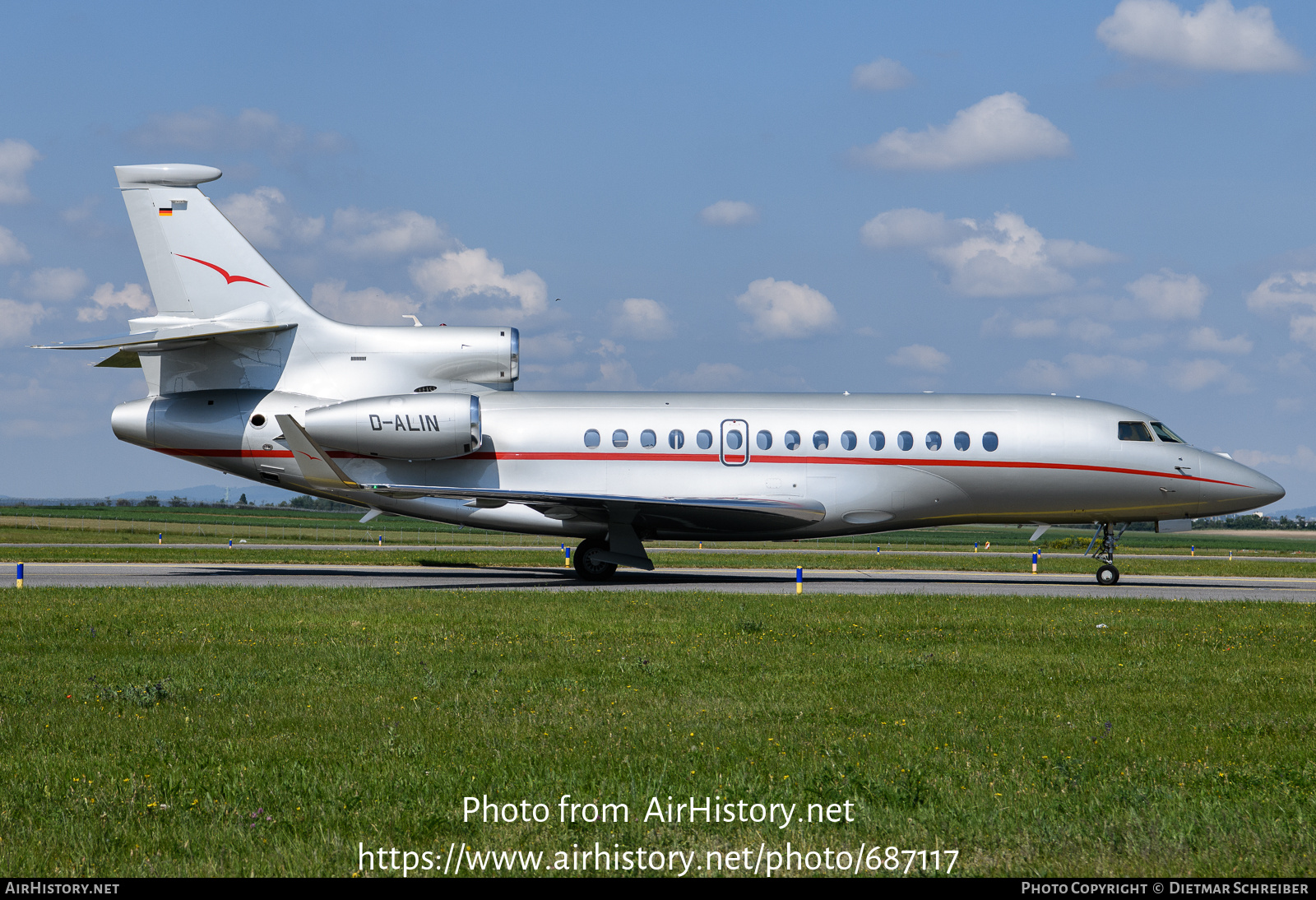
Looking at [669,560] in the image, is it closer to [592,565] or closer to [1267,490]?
[592,565]

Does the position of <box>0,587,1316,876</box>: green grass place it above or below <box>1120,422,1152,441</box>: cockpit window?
below

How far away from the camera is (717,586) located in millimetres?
22297

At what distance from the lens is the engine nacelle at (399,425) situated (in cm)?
2216

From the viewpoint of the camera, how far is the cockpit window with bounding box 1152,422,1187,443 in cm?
2342

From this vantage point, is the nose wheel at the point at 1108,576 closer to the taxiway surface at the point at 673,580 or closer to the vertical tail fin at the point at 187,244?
the taxiway surface at the point at 673,580

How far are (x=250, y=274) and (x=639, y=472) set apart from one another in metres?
9.86

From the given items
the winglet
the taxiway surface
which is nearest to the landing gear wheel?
the taxiway surface

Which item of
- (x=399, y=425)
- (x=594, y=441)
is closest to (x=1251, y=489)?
(x=594, y=441)

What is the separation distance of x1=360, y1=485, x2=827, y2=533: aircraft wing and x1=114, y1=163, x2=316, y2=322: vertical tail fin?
20.2 ft

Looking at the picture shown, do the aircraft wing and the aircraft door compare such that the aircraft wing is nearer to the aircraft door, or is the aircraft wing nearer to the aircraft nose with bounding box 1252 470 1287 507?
the aircraft door

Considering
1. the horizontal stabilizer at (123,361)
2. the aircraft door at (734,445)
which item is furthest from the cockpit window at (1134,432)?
the horizontal stabilizer at (123,361)

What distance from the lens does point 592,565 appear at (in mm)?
23484
